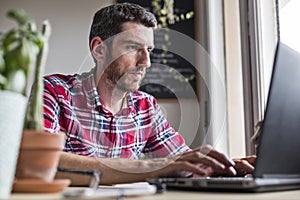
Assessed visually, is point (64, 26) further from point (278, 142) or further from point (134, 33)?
point (278, 142)

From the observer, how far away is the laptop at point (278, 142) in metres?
0.87

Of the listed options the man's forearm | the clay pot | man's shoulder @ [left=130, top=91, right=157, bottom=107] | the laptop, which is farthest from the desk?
man's shoulder @ [left=130, top=91, right=157, bottom=107]

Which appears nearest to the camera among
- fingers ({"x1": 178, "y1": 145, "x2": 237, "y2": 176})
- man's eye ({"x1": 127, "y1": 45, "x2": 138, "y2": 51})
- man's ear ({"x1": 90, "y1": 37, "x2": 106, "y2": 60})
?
fingers ({"x1": 178, "y1": 145, "x2": 237, "y2": 176})

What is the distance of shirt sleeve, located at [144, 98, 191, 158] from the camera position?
1766 millimetres

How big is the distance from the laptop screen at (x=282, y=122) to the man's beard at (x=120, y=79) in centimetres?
86

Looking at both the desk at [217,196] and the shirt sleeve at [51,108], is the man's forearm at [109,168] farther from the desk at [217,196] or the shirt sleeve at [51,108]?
the desk at [217,196]

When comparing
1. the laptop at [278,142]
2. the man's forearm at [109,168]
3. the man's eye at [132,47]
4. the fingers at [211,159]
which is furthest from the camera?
the man's eye at [132,47]

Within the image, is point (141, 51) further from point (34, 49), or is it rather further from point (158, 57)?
point (34, 49)

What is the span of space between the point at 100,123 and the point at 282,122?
2.92 ft

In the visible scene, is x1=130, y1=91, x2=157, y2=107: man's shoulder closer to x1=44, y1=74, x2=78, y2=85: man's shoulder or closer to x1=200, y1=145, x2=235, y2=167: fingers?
x1=44, y1=74, x2=78, y2=85: man's shoulder

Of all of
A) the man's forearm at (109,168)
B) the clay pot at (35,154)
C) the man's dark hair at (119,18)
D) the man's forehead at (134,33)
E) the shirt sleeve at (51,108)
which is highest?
the man's dark hair at (119,18)

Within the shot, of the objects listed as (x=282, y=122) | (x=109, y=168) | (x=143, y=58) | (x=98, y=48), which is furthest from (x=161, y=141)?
(x=282, y=122)

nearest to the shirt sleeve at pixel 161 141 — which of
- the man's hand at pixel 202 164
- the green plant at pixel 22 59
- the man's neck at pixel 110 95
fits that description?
the man's neck at pixel 110 95

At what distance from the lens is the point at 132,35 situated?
174cm
